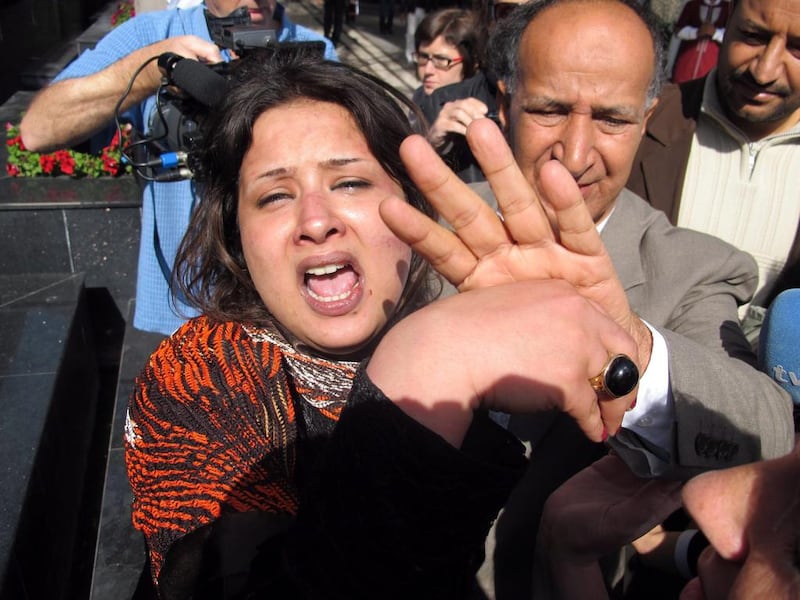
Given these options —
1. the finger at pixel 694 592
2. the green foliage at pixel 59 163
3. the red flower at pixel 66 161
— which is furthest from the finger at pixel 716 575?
the red flower at pixel 66 161

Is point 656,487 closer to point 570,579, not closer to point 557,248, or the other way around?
point 570,579

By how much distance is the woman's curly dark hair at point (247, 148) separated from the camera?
1621 millimetres

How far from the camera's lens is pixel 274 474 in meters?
1.45

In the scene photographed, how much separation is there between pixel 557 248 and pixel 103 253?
12.9 feet

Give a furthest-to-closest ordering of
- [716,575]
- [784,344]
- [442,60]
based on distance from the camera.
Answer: [442,60] → [784,344] → [716,575]

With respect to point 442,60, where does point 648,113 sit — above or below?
above

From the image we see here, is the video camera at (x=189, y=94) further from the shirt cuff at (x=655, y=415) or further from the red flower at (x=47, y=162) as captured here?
the red flower at (x=47, y=162)

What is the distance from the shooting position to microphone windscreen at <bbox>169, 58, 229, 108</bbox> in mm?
2014

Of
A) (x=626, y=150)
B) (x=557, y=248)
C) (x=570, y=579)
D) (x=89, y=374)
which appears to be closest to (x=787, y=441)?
(x=570, y=579)

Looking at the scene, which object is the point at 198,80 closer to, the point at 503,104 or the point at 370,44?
the point at 503,104

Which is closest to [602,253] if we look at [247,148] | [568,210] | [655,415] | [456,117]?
[568,210]

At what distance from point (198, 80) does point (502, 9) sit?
5.34 feet

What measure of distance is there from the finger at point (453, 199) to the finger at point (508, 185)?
28 millimetres

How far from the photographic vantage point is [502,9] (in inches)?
121
